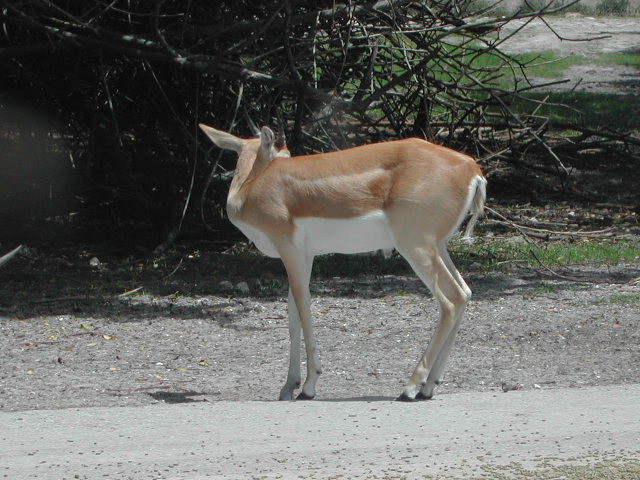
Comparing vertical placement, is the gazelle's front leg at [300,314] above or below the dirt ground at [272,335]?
above

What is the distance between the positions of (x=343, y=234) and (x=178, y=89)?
6620mm

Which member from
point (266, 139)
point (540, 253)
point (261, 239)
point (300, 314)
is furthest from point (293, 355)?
point (540, 253)

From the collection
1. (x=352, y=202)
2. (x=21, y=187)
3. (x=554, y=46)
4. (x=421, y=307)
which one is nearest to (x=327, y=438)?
(x=352, y=202)

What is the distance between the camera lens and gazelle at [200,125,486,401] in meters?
6.89

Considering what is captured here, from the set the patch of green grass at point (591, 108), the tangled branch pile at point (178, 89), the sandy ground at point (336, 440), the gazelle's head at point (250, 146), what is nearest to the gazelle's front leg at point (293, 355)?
the sandy ground at point (336, 440)

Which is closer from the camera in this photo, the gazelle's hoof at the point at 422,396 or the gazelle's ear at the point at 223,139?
the gazelle's hoof at the point at 422,396

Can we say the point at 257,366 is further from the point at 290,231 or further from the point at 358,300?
the point at 358,300

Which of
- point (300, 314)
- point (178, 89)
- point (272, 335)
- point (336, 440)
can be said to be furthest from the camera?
point (178, 89)

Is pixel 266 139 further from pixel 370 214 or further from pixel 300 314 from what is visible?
pixel 300 314

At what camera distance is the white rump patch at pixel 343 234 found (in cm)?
700

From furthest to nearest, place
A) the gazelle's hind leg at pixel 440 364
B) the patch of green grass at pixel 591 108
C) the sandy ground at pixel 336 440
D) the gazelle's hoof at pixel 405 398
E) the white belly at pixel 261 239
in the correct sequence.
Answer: the patch of green grass at pixel 591 108
the white belly at pixel 261 239
the gazelle's hind leg at pixel 440 364
the gazelle's hoof at pixel 405 398
the sandy ground at pixel 336 440

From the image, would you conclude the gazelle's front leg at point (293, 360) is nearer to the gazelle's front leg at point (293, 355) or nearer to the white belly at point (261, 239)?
the gazelle's front leg at point (293, 355)

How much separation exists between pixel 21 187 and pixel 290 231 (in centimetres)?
809

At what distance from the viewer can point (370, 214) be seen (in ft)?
22.9
